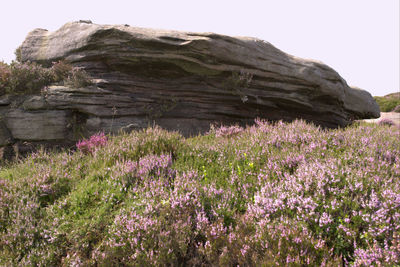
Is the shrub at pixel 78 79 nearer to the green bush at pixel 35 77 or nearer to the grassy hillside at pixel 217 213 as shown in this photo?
the green bush at pixel 35 77

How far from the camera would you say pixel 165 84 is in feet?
35.2

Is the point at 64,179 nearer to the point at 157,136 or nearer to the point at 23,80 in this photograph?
the point at 157,136

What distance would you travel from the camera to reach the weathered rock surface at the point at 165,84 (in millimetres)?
9469

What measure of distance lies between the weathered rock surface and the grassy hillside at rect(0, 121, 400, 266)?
454 cm

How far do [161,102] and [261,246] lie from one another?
811 cm

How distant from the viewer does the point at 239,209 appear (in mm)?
4035

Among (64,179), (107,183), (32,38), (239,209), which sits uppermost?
(32,38)

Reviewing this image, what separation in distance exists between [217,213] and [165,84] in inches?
308

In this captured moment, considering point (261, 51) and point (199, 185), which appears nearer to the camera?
point (199, 185)

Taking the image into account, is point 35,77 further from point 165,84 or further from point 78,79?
point 165,84

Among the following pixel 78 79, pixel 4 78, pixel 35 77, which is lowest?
pixel 4 78

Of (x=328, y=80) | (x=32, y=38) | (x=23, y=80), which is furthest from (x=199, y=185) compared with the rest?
(x=32, y=38)

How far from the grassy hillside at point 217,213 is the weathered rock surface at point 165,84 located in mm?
4537

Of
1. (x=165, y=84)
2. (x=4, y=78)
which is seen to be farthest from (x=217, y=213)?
(x=4, y=78)
